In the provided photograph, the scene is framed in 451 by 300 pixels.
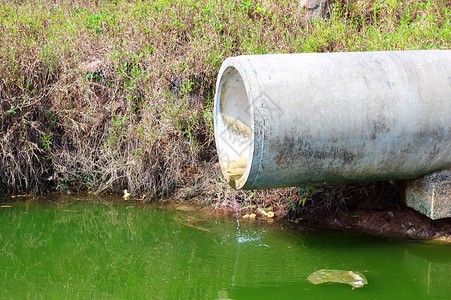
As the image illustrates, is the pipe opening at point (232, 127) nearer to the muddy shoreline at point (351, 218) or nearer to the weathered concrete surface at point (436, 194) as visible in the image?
the muddy shoreline at point (351, 218)

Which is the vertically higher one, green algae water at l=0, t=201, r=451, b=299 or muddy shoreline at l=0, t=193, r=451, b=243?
muddy shoreline at l=0, t=193, r=451, b=243

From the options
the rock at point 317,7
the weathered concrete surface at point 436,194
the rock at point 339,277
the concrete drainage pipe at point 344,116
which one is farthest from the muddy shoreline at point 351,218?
the rock at point 317,7

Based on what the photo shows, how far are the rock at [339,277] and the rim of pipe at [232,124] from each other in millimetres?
1002

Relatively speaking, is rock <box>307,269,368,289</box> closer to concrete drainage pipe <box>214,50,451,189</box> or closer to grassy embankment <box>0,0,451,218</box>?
concrete drainage pipe <box>214,50,451,189</box>

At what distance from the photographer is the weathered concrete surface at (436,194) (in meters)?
3.94

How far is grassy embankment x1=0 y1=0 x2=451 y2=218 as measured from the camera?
5.34 m

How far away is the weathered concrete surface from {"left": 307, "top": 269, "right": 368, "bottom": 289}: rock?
0.84m

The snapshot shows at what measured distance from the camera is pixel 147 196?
5379 millimetres

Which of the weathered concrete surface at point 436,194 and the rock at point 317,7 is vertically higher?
the rock at point 317,7

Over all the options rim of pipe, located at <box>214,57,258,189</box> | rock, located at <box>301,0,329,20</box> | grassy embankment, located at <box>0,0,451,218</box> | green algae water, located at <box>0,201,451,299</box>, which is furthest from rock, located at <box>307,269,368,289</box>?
rock, located at <box>301,0,329,20</box>

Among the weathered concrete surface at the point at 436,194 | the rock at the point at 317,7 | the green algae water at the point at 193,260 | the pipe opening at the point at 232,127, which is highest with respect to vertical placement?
the rock at the point at 317,7

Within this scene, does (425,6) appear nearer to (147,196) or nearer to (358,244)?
(358,244)

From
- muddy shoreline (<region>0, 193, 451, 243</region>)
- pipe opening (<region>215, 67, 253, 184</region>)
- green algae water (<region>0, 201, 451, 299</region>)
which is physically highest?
pipe opening (<region>215, 67, 253, 184</region>)

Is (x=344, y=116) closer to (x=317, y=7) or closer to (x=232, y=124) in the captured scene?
(x=232, y=124)
